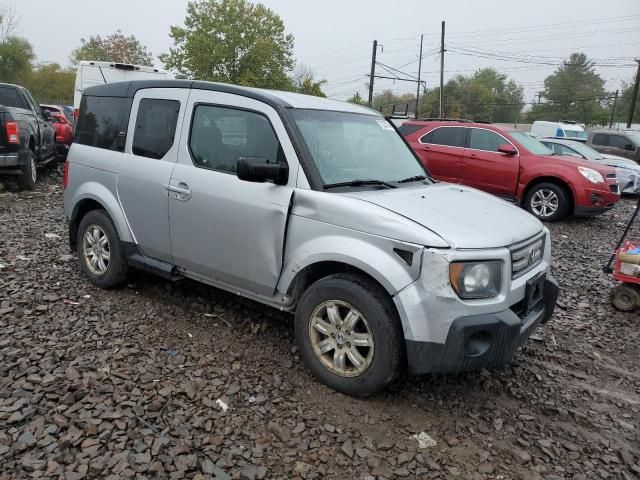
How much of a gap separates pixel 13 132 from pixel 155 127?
19.1 feet

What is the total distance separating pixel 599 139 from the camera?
59.2 ft

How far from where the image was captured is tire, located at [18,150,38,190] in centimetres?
926

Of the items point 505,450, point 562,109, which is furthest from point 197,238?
point 562,109

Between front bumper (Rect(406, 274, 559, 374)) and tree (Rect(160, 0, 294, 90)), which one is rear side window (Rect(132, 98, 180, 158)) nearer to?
front bumper (Rect(406, 274, 559, 374))

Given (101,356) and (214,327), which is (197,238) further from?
(101,356)

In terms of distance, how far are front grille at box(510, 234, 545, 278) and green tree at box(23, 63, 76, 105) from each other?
153 ft

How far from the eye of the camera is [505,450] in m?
2.93

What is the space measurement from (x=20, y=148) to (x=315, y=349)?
7.82 m

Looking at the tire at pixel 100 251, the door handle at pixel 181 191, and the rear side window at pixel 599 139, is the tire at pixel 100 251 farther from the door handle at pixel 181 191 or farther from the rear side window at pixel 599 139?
the rear side window at pixel 599 139

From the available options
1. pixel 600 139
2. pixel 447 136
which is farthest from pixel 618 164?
pixel 447 136

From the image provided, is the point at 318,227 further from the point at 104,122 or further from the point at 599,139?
the point at 599,139

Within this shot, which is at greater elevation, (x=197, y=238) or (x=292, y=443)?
(x=197, y=238)

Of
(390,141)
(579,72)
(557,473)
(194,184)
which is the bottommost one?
(557,473)

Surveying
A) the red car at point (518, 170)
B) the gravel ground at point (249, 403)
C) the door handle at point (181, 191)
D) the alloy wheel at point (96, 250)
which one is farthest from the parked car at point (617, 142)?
the alloy wheel at point (96, 250)
